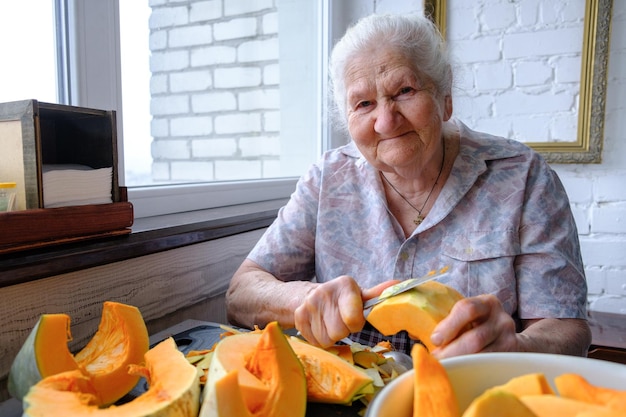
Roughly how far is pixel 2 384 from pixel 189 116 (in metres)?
1.02

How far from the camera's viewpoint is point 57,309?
81 cm

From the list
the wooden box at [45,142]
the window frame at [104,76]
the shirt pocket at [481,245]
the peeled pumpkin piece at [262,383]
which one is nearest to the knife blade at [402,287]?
the peeled pumpkin piece at [262,383]

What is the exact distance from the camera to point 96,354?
0.61 meters

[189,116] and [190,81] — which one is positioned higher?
[190,81]

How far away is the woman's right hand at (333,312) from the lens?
0.68m

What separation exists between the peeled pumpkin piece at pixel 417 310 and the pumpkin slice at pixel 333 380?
73mm

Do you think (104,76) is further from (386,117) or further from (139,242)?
(386,117)

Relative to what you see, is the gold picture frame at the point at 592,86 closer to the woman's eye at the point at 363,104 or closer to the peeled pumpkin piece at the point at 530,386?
the woman's eye at the point at 363,104

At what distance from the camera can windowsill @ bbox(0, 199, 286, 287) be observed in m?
0.73

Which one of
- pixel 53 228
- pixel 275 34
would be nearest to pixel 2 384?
pixel 53 228

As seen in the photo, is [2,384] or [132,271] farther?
[132,271]

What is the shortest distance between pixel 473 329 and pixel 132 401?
0.41 m

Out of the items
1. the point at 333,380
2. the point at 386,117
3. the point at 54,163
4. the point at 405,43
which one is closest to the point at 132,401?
the point at 333,380

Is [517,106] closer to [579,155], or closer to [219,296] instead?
[579,155]
